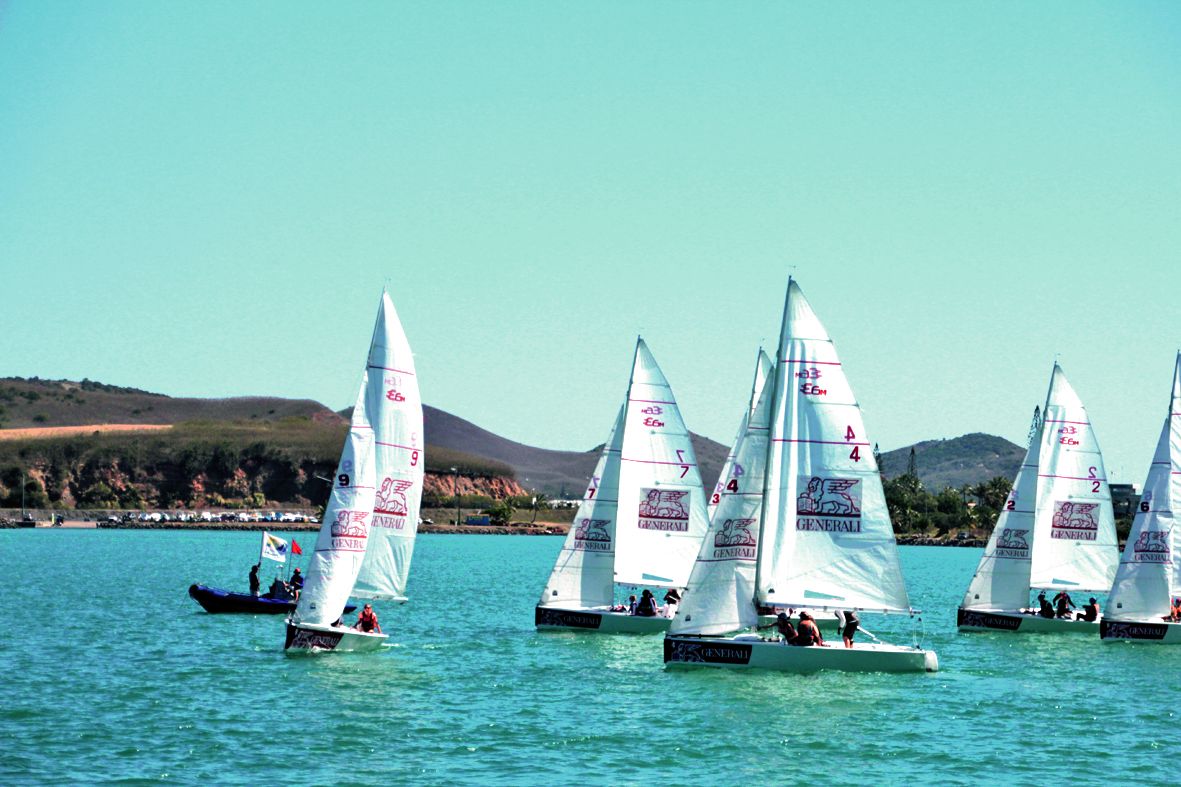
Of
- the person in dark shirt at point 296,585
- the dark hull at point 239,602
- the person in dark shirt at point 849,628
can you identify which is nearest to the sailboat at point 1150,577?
the person in dark shirt at point 849,628

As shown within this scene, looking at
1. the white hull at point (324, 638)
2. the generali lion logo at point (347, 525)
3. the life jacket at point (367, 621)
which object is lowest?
the white hull at point (324, 638)

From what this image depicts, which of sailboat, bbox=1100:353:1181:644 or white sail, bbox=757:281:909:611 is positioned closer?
white sail, bbox=757:281:909:611

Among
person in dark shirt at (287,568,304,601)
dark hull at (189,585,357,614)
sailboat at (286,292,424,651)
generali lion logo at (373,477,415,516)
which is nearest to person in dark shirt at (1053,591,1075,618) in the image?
sailboat at (286,292,424,651)

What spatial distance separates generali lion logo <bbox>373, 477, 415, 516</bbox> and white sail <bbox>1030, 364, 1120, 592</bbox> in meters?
25.1

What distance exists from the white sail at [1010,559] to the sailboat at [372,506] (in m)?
23.0

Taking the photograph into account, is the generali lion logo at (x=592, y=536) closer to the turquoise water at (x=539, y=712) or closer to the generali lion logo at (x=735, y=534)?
the turquoise water at (x=539, y=712)

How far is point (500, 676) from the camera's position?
43719 mm

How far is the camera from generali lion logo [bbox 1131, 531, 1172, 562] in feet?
177

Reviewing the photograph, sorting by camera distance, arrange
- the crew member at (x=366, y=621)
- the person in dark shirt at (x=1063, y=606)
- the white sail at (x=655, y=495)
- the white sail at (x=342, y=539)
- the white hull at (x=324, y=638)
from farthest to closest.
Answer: the person in dark shirt at (x=1063, y=606) → the white sail at (x=655, y=495) → the crew member at (x=366, y=621) → the white hull at (x=324, y=638) → the white sail at (x=342, y=539)

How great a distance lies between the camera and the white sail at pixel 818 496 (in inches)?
1640

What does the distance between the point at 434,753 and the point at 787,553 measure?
1336cm

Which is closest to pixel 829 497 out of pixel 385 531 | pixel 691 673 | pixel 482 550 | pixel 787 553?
pixel 787 553

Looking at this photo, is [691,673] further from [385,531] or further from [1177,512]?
A: [1177,512]

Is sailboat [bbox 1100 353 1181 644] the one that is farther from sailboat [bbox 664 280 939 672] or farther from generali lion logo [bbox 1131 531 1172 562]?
sailboat [bbox 664 280 939 672]
